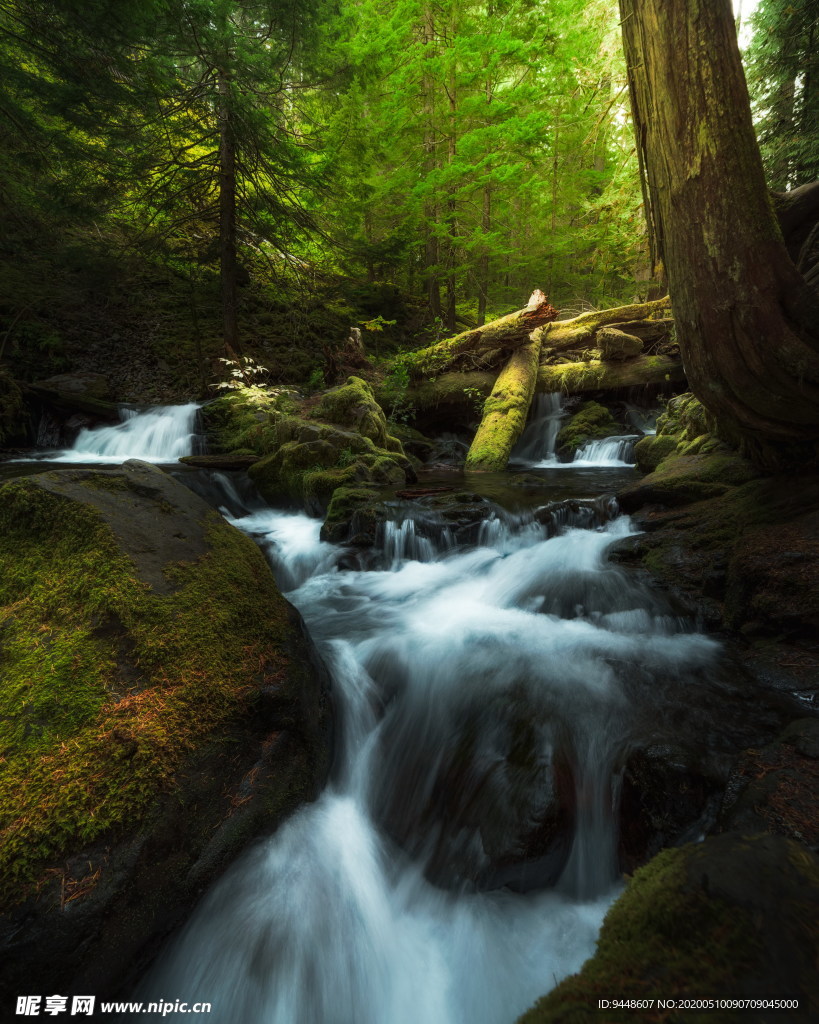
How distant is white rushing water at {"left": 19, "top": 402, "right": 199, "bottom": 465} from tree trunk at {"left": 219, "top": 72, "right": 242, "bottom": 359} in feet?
7.36

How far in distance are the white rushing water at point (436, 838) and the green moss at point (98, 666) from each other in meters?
0.65

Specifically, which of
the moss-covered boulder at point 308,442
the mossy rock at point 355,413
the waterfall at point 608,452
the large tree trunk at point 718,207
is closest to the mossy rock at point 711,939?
the large tree trunk at point 718,207

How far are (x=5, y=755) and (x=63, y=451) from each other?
30.4ft

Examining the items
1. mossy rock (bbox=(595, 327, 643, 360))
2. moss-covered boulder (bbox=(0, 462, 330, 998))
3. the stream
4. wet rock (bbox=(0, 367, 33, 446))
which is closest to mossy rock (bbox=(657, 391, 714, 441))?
the stream

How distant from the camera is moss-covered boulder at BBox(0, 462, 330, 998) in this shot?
1472 millimetres

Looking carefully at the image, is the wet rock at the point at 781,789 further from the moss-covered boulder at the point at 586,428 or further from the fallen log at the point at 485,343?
the fallen log at the point at 485,343

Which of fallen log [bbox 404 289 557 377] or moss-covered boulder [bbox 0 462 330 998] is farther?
fallen log [bbox 404 289 557 377]

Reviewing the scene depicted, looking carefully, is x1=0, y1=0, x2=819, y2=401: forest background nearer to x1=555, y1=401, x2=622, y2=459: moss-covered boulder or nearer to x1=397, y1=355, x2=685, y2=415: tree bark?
x1=397, y1=355, x2=685, y2=415: tree bark

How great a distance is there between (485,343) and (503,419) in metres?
2.39

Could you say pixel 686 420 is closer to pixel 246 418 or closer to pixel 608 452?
pixel 608 452

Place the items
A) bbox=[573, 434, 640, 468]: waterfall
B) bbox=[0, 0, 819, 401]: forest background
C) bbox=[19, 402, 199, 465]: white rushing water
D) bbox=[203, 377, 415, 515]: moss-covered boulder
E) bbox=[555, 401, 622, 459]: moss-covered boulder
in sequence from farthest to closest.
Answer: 1. bbox=[555, 401, 622, 459]: moss-covered boulder
2. bbox=[573, 434, 640, 468]: waterfall
3. bbox=[19, 402, 199, 465]: white rushing water
4. bbox=[0, 0, 819, 401]: forest background
5. bbox=[203, 377, 415, 515]: moss-covered boulder

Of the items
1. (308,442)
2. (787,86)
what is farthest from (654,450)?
(787,86)

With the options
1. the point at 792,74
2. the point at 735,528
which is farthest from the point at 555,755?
the point at 792,74

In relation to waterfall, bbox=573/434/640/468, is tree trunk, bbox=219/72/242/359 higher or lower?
higher
